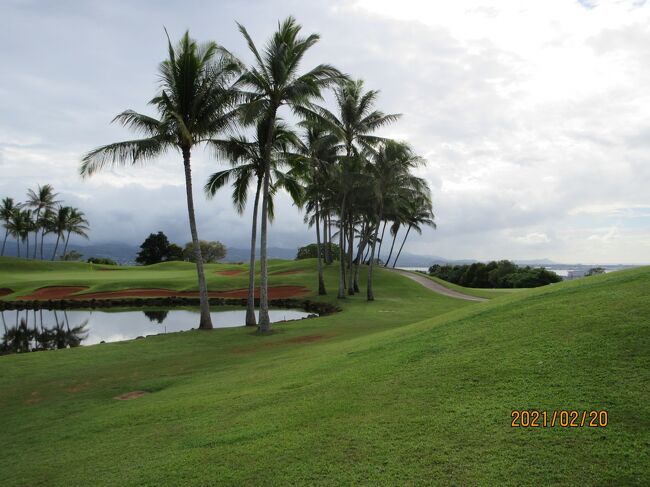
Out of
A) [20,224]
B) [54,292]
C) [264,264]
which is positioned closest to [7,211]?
[20,224]

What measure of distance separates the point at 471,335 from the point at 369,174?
90.7 feet

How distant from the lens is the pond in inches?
1005

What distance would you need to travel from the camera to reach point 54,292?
45.6m

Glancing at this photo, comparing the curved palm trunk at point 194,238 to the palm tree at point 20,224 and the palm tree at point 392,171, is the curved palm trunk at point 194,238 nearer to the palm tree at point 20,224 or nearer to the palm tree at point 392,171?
the palm tree at point 392,171

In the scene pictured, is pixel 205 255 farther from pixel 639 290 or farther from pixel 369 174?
pixel 639 290

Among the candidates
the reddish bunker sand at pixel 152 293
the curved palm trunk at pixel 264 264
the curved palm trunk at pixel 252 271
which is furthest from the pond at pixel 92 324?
the curved palm trunk at pixel 264 264

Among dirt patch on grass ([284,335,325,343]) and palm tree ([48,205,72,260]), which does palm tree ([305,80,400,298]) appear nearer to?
dirt patch on grass ([284,335,325,343])

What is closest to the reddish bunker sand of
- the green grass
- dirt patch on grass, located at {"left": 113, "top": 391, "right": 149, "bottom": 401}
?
dirt patch on grass, located at {"left": 113, "top": 391, "right": 149, "bottom": 401}

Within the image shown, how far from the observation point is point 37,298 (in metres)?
43.8

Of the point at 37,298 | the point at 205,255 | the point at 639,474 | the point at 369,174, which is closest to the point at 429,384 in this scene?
the point at 639,474

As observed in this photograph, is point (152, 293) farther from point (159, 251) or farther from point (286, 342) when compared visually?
point (159, 251)

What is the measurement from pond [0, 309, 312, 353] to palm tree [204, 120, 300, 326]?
278 inches

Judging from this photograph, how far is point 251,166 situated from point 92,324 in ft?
55.2

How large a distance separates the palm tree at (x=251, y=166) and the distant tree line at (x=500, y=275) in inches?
1876
